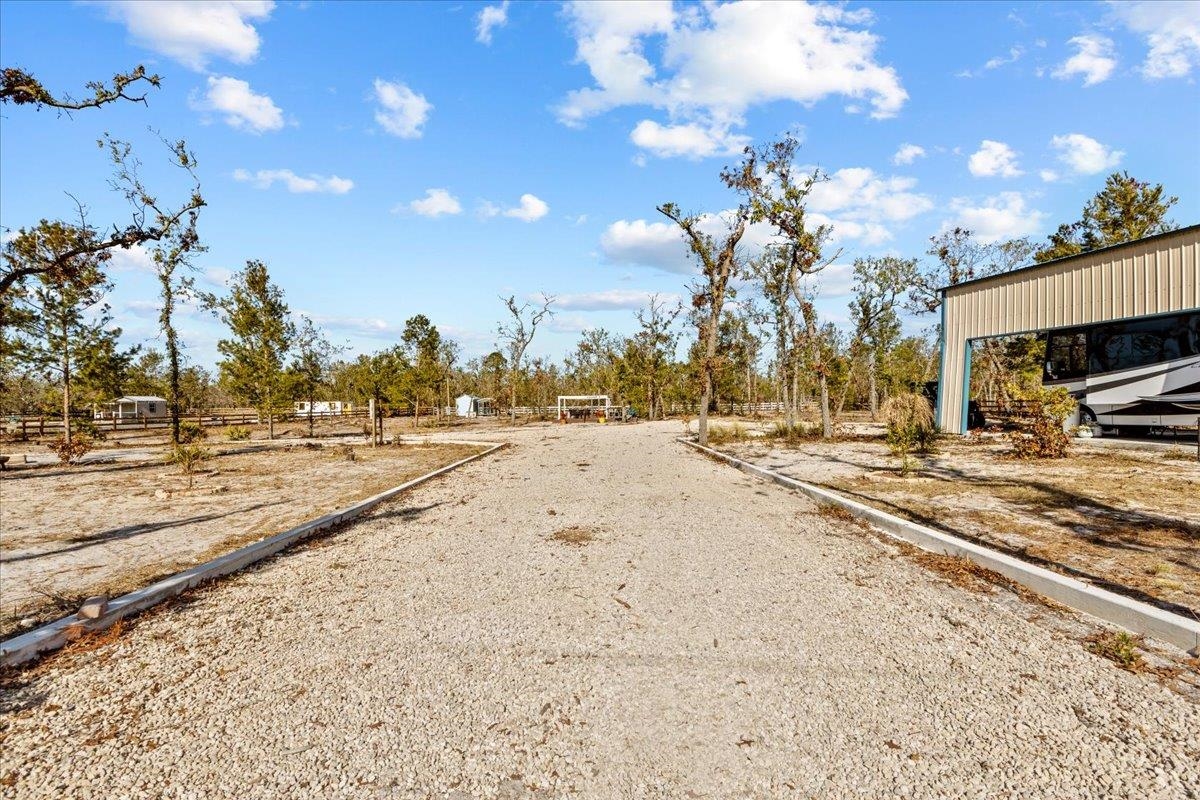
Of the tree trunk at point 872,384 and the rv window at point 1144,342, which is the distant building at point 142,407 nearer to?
the tree trunk at point 872,384

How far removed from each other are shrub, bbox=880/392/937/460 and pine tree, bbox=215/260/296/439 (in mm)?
25213

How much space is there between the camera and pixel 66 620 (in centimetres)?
361

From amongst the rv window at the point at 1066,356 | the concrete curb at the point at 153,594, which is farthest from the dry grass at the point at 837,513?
the rv window at the point at 1066,356

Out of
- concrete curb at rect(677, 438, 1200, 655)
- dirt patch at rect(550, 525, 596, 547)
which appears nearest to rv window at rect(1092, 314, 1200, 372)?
concrete curb at rect(677, 438, 1200, 655)

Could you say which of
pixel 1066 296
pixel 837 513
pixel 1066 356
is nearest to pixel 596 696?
pixel 837 513

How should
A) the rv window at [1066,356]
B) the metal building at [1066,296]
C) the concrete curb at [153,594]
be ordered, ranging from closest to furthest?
the concrete curb at [153,594] < the metal building at [1066,296] < the rv window at [1066,356]

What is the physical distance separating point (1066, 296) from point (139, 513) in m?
21.4

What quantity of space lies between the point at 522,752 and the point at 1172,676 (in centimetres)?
347

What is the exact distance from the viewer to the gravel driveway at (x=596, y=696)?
2.16 meters

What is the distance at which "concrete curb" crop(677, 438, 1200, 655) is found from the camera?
130 inches

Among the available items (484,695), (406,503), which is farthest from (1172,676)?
(406,503)

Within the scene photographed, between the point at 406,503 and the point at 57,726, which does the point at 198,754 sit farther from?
the point at 406,503

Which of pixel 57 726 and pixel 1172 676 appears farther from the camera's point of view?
pixel 1172 676

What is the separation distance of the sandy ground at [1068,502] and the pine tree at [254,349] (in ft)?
74.7
